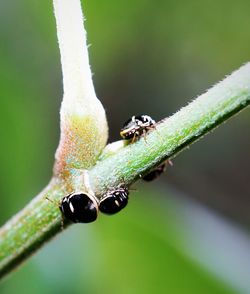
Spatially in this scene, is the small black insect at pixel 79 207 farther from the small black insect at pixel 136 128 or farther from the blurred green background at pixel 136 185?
the blurred green background at pixel 136 185

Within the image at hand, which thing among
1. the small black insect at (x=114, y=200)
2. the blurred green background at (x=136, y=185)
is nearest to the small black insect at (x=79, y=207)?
the small black insect at (x=114, y=200)

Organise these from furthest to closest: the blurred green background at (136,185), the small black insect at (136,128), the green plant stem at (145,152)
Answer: the blurred green background at (136,185), the small black insect at (136,128), the green plant stem at (145,152)

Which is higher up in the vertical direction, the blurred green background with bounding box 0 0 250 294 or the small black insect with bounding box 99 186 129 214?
the blurred green background with bounding box 0 0 250 294

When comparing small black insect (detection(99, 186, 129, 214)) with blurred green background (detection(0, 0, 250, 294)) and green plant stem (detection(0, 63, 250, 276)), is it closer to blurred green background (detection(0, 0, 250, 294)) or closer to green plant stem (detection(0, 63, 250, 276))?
green plant stem (detection(0, 63, 250, 276))

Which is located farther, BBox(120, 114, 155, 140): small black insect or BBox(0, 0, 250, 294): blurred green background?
BBox(0, 0, 250, 294): blurred green background

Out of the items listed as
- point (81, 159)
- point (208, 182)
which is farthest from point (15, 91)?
point (208, 182)

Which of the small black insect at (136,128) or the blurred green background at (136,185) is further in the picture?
the blurred green background at (136,185)

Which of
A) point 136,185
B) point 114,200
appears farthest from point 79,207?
point 136,185

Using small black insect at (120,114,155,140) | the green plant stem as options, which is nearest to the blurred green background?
the green plant stem
